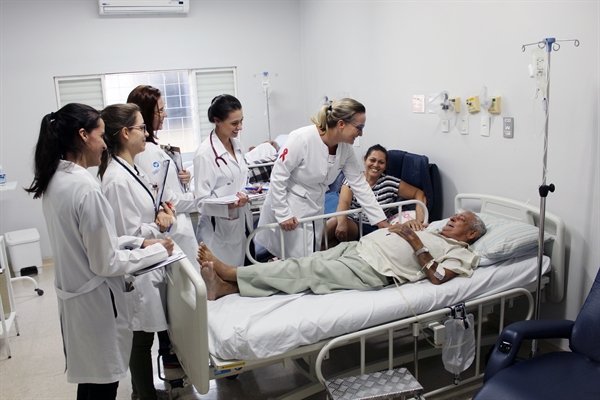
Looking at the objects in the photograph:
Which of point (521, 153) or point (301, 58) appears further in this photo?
point (301, 58)

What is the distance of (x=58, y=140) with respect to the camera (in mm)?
1645

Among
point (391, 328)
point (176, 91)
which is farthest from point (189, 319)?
point (176, 91)

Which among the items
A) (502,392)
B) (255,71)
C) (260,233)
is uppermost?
(255,71)

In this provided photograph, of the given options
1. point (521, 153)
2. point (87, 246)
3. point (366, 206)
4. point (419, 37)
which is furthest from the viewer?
point (419, 37)

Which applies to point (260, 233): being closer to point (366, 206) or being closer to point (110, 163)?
point (366, 206)

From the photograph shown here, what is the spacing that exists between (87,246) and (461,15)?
2485mm

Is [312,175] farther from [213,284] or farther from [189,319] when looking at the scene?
[189,319]

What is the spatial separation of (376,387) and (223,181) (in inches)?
54.4

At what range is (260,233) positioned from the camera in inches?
114

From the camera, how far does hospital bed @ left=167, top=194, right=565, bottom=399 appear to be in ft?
6.18

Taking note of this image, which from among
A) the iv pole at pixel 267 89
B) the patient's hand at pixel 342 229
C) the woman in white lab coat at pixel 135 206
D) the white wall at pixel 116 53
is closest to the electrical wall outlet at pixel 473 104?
the patient's hand at pixel 342 229

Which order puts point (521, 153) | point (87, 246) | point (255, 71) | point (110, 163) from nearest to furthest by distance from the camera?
point (87, 246) → point (110, 163) → point (521, 153) → point (255, 71)

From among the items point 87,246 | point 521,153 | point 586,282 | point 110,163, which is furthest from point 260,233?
point 586,282

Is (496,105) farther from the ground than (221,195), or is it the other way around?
(496,105)
